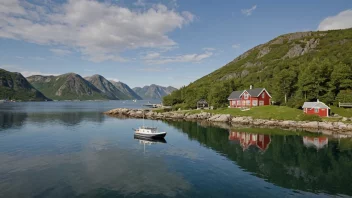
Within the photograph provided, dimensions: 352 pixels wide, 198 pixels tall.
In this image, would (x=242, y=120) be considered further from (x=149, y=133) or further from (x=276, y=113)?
(x=149, y=133)

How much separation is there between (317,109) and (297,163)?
56.8 metres

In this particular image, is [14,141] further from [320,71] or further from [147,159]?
[320,71]

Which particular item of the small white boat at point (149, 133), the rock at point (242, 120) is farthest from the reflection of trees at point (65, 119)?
the rock at point (242, 120)

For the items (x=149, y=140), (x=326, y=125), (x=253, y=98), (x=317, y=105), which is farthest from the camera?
(x=253, y=98)

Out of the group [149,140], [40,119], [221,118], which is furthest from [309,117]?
[40,119]

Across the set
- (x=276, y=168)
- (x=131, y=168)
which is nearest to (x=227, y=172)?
(x=276, y=168)

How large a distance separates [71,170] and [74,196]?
11120mm

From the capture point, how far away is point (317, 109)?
88.8 metres

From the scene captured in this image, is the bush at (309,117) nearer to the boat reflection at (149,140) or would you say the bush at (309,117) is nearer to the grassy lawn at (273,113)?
the grassy lawn at (273,113)

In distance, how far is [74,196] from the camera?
28.0 m

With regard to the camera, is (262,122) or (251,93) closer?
(262,122)

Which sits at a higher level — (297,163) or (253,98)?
(253,98)

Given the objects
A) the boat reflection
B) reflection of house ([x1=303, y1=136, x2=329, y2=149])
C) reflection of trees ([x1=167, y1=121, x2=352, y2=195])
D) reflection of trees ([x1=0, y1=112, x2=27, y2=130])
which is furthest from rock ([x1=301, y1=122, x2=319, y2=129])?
reflection of trees ([x1=0, y1=112, x2=27, y2=130])

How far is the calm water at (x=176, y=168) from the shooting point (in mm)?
30016
